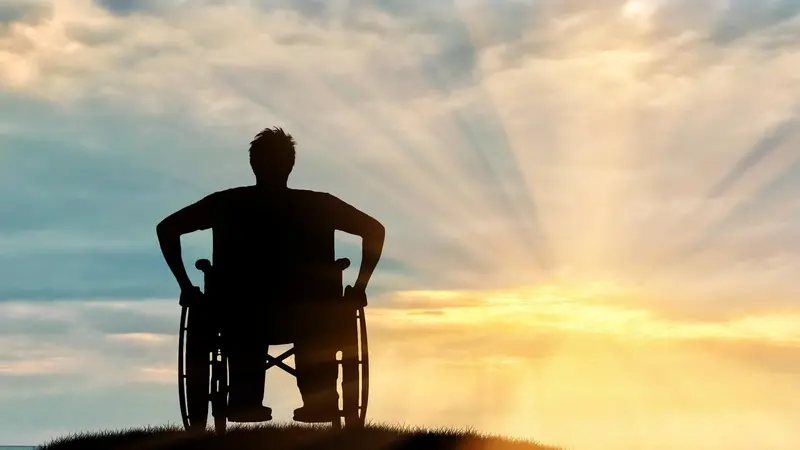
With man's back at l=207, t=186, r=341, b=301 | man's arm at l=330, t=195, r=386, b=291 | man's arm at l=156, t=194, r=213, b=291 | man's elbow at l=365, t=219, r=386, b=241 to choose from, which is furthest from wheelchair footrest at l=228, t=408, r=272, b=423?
man's elbow at l=365, t=219, r=386, b=241

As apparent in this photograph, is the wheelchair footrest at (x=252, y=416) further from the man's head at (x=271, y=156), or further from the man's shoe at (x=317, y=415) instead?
the man's head at (x=271, y=156)

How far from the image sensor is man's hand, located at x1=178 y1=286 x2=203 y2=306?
1560 cm

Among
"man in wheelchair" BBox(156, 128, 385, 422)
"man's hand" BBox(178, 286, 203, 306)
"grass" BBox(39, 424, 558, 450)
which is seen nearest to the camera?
"grass" BBox(39, 424, 558, 450)

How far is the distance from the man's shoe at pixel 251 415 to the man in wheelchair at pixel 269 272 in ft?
0.04

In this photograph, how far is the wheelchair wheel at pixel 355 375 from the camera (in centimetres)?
1577

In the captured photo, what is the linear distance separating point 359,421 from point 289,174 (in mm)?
3279

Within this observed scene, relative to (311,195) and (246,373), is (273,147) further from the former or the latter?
(246,373)

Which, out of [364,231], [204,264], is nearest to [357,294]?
[364,231]

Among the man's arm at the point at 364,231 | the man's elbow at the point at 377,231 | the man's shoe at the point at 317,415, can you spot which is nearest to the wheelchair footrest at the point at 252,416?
the man's shoe at the point at 317,415

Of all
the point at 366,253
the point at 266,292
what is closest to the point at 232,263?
the point at 266,292

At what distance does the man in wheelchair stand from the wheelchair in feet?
0.37

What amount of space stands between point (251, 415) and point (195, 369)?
Answer: 96 centimetres

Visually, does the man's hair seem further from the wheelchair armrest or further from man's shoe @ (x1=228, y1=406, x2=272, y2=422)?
man's shoe @ (x1=228, y1=406, x2=272, y2=422)

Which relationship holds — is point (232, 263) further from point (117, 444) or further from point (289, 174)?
point (117, 444)
